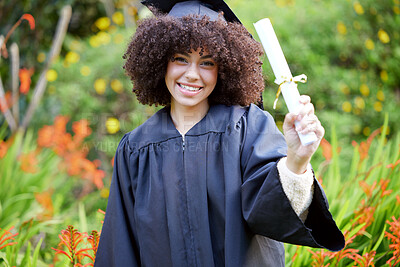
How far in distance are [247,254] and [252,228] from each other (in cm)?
11

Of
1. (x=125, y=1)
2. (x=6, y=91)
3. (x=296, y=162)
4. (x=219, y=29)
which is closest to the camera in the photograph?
(x=296, y=162)

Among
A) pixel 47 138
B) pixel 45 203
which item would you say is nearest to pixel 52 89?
pixel 47 138

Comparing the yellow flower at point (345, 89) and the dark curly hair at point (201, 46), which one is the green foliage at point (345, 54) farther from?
the dark curly hair at point (201, 46)

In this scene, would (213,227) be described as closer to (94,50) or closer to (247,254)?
(247,254)

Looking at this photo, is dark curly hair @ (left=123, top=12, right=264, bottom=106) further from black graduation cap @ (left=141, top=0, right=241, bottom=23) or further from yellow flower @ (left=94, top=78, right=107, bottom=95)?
yellow flower @ (left=94, top=78, right=107, bottom=95)

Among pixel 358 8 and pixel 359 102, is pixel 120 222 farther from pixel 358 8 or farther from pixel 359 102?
pixel 358 8

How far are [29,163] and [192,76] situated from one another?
2.23 m

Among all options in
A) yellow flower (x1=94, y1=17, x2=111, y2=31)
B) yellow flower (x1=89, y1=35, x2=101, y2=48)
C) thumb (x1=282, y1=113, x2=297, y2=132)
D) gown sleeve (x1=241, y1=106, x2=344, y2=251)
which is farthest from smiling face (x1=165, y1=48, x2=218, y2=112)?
yellow flower (x1=94, y1=17, x2=111, y2=31)

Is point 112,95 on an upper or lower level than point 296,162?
upper

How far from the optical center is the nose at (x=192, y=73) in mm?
1855

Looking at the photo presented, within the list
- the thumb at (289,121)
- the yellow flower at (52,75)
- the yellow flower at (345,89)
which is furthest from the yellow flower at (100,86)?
the thumb at (289,121)

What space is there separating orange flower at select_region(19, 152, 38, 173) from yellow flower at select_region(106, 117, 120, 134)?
0.70 m

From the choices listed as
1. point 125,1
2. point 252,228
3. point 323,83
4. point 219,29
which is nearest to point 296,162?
point 252,228

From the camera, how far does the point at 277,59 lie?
159 cm
